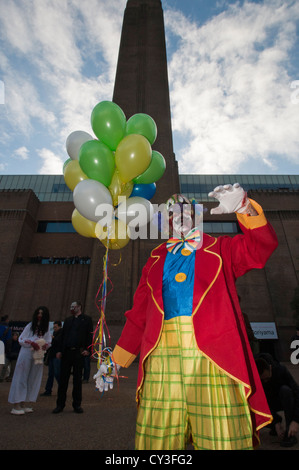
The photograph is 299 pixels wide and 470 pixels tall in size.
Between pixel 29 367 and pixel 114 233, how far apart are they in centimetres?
286

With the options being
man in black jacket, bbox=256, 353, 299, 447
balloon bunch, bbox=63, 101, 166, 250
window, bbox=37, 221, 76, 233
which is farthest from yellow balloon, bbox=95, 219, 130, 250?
window, bbox=37, 221, 76, 233

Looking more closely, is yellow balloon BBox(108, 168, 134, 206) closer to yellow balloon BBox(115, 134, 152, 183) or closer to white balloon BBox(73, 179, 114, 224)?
yellow balloon BBox(115, 134, 152, 183)

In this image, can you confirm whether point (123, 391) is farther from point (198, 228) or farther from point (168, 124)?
point (168, 124)

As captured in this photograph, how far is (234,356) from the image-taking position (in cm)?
147

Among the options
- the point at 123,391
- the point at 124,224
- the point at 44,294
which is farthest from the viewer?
the point at 44,294

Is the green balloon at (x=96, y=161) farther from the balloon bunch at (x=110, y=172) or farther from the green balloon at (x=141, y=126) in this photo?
the green balloon at (x=141, y=126)

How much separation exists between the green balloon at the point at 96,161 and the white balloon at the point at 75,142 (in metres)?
0.57

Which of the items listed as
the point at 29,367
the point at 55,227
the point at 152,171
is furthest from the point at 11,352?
the point at 55,227

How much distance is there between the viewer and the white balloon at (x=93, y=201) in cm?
301

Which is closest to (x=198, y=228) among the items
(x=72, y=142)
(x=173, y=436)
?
(x=173, y=436)

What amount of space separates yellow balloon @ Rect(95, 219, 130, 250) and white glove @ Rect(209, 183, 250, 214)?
72.3 inches

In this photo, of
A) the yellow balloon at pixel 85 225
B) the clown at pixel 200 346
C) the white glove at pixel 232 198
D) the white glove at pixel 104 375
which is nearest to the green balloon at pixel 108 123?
the yellow balloon at pixel 85 225

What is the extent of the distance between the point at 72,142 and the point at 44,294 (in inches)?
598

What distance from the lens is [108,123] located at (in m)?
3.43
